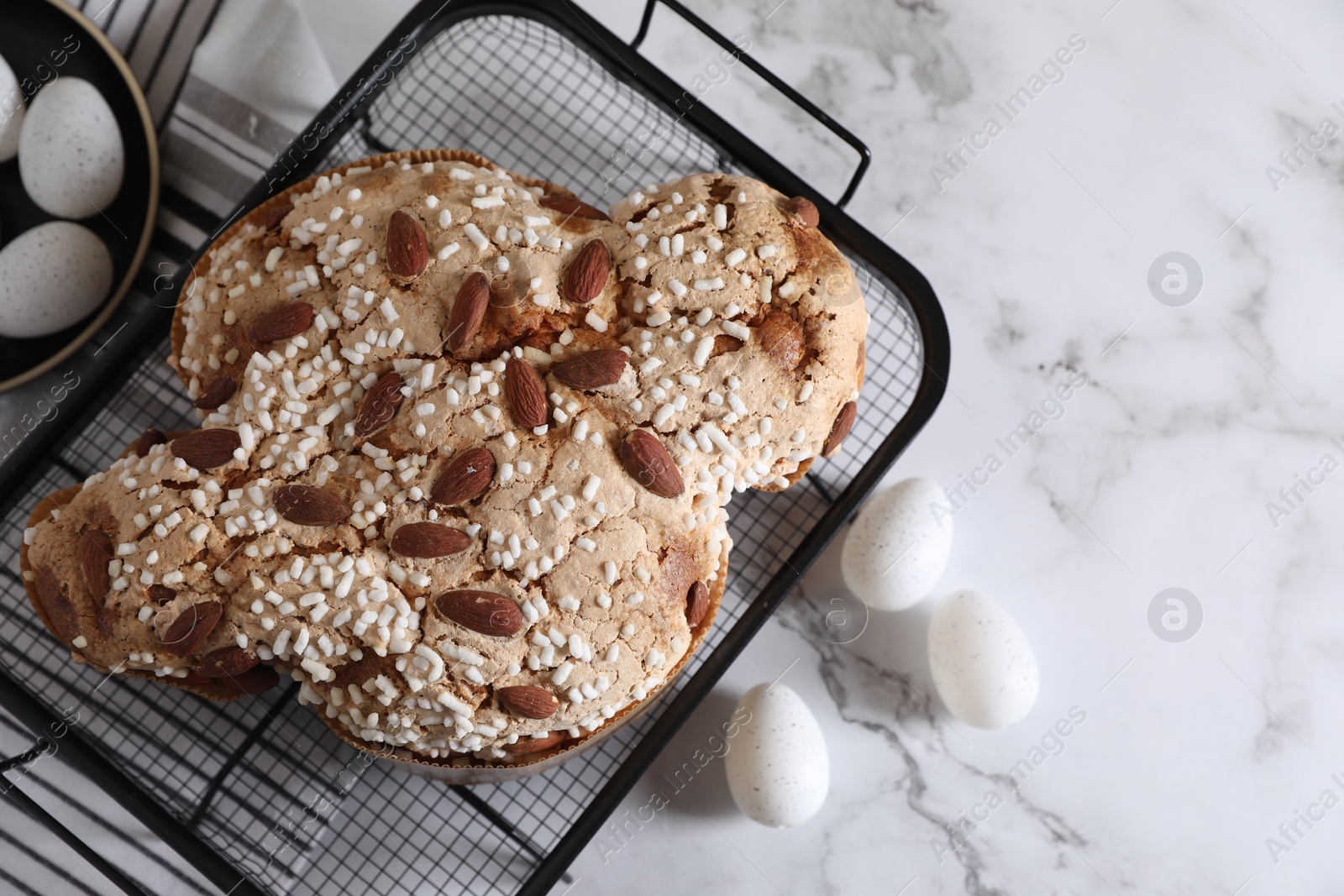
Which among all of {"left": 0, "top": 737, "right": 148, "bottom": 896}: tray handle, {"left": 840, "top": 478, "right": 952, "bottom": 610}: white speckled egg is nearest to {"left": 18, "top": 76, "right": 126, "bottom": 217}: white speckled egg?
{"left": 0, "top": 737, "right": 148, "bottom": 896}: tray handle

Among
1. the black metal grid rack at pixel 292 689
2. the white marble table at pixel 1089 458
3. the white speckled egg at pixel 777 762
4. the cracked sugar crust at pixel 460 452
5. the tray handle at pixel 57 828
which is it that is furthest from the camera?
the white marble table at pixel 1089 458

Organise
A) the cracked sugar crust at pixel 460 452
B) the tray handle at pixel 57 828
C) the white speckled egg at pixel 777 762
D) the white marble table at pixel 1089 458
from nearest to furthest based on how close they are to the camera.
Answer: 1. the cracked sugar crust at pixel 460 452
2. the tray handle at pixel 57 828
3. the white speckled egg at pixel 777 762
4. the white marble table at pixel 1089 458

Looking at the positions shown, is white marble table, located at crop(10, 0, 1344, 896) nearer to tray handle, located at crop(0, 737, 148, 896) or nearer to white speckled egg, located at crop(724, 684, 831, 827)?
white speckled egg, located at crop(724, 684, 831, 827)

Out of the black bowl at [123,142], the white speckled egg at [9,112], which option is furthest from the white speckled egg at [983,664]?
the white speckled egg at [9,112]

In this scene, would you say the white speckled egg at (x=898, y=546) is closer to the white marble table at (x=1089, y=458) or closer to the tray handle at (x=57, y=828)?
the white marble table at (x=1089, y=458)

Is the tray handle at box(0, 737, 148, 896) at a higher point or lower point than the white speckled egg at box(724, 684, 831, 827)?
lower

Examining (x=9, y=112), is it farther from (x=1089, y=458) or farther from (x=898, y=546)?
(x=1089, y=458)

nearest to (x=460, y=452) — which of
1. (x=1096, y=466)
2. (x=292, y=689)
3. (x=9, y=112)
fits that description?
(x=292, y=689)

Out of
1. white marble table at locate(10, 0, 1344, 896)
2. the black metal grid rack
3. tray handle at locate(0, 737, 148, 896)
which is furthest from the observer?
white marble table at locate(10, 0, 1344, 896)
